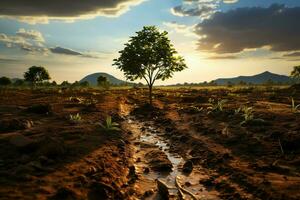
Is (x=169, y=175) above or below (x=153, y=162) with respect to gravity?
below

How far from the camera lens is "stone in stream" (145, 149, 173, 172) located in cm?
1508

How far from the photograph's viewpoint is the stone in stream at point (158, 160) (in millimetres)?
15078

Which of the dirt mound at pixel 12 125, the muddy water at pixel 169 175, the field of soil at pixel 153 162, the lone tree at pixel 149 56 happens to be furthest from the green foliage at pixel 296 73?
the dirt mound at pixel 12 125

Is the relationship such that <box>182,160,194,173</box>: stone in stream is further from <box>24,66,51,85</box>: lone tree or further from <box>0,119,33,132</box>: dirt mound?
<box>24,66,51,85</box>: lone tree

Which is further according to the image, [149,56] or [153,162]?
[149,56]

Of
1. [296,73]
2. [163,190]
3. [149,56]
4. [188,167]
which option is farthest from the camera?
[296,73]

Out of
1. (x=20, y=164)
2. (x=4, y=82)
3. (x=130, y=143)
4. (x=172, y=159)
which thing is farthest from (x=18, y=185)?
(x=4, y=82)

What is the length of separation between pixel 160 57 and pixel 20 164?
38006 millimetres

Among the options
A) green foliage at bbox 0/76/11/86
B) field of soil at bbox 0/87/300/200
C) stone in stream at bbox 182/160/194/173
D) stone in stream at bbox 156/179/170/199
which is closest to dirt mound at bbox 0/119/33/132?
field of soil at bbox 0/87/300/200

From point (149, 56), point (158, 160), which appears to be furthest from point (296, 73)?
point (158, 160)

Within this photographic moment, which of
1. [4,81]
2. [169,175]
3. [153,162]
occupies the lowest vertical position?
[169,175]

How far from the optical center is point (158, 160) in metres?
16.2

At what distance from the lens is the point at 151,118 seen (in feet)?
109

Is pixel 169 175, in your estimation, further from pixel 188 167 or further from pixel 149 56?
pixel 149 56
